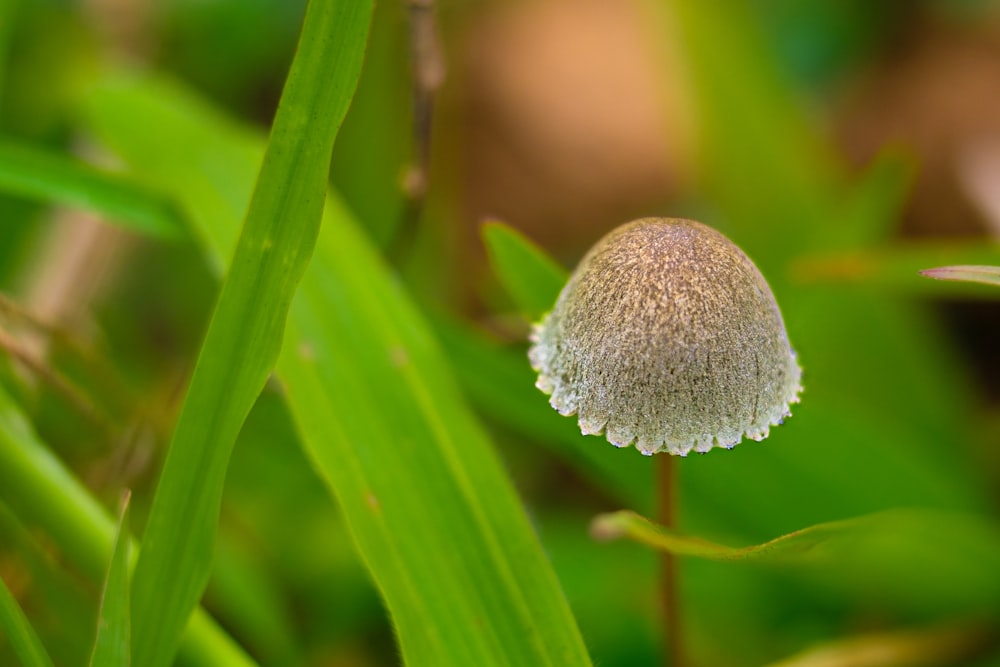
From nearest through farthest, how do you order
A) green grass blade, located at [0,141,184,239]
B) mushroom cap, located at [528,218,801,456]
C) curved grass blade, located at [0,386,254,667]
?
1. mushroom cap, located at [528,218,801,456]
2. curved grass blade, located at [0,386,254,667]
3. green grass blade, located at [0,141,184,239]

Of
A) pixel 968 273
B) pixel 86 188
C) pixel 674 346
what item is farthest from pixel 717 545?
pixel 86 188

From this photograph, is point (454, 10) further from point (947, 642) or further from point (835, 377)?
point (947, 642)

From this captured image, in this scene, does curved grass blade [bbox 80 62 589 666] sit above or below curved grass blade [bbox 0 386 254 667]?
above

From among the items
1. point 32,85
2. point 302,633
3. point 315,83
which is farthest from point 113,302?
point 315,83

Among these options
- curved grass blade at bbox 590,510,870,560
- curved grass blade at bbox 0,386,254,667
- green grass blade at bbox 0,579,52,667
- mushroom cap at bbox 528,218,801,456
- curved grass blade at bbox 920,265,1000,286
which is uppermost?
curved grass blade at bbox 920,265,1000,286

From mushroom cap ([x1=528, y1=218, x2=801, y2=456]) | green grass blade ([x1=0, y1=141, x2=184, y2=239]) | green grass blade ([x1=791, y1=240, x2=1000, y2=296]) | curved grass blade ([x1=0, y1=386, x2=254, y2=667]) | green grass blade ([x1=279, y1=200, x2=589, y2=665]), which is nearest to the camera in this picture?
mushroom cap ([x1=528, y1=218, x2=801, y2=456])

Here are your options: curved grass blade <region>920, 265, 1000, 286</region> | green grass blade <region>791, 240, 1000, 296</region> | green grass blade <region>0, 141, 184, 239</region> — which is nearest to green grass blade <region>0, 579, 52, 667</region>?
green grass blade <region>0, 141, 184, 239</region>

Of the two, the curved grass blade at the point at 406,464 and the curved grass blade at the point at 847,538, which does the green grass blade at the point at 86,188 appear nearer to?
the curved grass blade at the point at 406,464

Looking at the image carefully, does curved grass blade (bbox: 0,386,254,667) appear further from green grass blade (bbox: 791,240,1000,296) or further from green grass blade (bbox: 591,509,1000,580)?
green grass blade (bbox: 791,240,1000,296)
